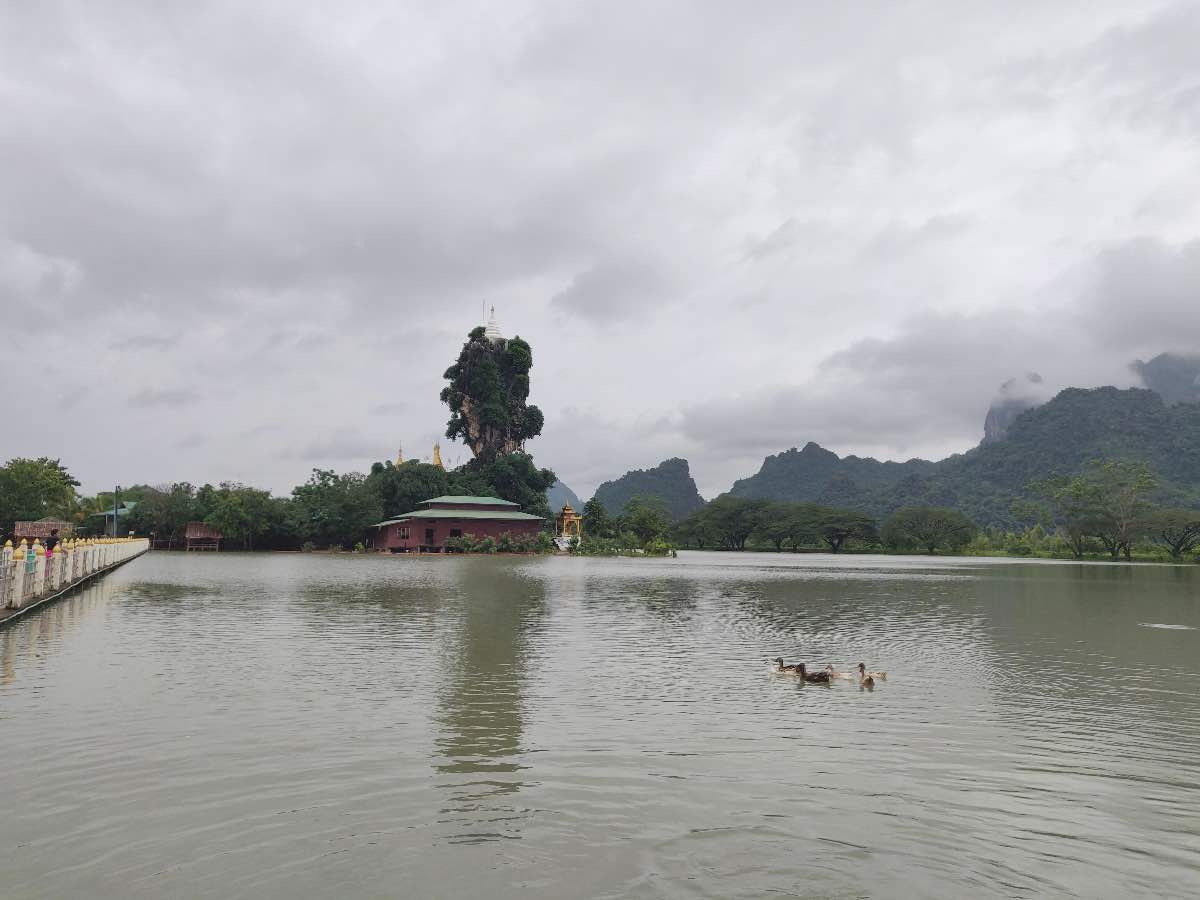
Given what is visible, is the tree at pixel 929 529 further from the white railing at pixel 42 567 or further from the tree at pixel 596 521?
the white railing at pixel 42 567

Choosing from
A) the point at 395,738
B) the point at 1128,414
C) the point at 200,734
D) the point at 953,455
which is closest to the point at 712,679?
the point at 395,738

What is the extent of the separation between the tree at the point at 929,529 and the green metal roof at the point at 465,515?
47.1 m

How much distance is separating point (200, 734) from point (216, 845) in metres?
3.60

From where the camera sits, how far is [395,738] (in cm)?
952

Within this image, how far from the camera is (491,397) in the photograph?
362 feet

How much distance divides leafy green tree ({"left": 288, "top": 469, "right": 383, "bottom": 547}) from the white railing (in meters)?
43.3

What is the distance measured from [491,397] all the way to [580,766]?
339 feet

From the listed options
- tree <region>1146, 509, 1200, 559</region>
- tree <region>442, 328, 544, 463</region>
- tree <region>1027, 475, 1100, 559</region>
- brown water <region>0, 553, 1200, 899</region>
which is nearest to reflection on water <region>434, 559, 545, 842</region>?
brown water <region>0, 553, 1200, 899</region>

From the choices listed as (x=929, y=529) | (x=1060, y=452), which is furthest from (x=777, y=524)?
(x=1060, y=452)

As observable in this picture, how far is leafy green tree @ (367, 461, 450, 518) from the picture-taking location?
309 ft

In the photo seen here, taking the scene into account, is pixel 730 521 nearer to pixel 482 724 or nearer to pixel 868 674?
pixel 868 674

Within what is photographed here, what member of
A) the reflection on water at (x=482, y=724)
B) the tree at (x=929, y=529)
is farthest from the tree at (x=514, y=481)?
the reflection on water at (x=482, y=724)

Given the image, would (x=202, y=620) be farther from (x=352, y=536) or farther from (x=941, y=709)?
(x=352, y=536)

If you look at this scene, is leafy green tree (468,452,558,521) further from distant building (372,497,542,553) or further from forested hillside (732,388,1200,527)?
forested hillside (732,388,1200,527)
